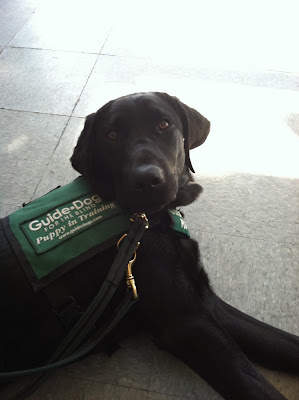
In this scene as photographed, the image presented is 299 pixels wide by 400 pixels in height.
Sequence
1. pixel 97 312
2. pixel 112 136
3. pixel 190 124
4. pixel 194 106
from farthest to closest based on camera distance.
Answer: pixel 194 106, pixel 190 124, pixel 112 136, pixel 97 312

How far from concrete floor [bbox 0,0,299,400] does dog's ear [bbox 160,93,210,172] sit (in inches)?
23.6

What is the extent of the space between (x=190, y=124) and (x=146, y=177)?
0.55 metres

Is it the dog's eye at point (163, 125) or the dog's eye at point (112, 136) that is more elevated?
the dog's eye at point (163, 125)

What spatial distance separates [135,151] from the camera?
1.67 meters

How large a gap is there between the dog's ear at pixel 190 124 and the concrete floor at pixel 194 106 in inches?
23.6

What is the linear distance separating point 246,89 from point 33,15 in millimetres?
2704

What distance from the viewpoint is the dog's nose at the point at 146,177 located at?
61.5 inches

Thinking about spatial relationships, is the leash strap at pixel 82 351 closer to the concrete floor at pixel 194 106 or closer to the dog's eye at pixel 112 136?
the concrete floor at pixel 194 106

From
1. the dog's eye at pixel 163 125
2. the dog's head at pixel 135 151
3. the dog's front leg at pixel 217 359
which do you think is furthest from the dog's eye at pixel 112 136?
the dog's front leg at pixel 217 359

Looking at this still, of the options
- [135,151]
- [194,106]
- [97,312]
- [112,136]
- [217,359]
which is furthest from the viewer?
[194,106]

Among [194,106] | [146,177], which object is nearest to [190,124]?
[146,177]

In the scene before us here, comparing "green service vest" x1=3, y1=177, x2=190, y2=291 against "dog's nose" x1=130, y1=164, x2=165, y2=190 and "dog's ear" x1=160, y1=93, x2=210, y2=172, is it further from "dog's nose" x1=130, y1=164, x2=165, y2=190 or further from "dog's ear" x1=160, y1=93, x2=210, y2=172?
"dog's ear" x1=160, y1=93, x2=210, y2=172

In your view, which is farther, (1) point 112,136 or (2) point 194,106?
(2) point 194,106

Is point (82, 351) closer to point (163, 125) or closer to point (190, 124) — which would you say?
point (163, 125)
